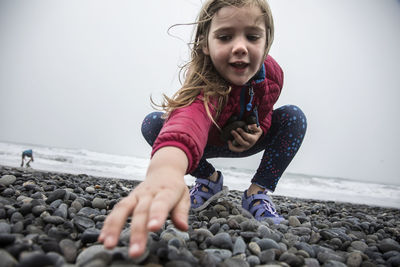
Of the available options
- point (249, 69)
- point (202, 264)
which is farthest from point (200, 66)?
point (202, 264)

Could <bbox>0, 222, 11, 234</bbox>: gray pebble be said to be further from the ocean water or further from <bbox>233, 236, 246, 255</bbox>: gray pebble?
the ocean water

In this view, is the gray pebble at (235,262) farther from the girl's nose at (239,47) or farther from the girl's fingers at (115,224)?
the girl's nose at (239,47)

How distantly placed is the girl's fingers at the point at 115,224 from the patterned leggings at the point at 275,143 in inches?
60.3

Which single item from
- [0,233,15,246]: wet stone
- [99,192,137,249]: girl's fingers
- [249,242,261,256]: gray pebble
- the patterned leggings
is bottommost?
[249,242,261,256]: gray pebble

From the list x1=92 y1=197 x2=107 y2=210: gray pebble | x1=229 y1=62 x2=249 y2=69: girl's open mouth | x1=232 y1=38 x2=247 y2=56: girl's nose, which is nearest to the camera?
x1=232 y1=38 x2=247 y2=56: girl's nose

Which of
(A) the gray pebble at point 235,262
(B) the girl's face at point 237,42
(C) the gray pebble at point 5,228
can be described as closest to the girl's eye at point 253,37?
(B) the girl's face at point 237,42

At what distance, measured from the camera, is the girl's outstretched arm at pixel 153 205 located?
694 mm

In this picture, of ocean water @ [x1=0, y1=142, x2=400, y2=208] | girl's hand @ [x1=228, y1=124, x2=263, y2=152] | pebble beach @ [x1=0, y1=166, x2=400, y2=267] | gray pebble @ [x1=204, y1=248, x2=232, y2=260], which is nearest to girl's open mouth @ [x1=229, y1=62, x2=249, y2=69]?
girl's hand @ [x1=228, y1=124, x2=263, y2=152]

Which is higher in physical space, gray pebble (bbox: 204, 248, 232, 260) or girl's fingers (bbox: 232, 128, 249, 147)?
girl's fingers (bbox: 232, 128, 249, 147)

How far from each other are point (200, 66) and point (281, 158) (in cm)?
105

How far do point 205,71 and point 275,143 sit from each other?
3.11 feet

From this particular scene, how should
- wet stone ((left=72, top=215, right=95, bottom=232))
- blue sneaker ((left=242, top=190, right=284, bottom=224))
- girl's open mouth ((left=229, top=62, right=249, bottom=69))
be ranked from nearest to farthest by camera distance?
wet stone ((left=72, top=215, right=95, bottom=232))
girl's open mouth ((left=229, top=62, right=249, bottom=69))
blue sneaker ((left=242, top=190, right=284, bottom=224))

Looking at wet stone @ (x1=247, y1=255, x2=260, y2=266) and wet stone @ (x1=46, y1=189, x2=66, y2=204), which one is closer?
wet stone @ (x1=247, y1=255, x2=260, y2=266)

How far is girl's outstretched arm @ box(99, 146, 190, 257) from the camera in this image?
69 cm
